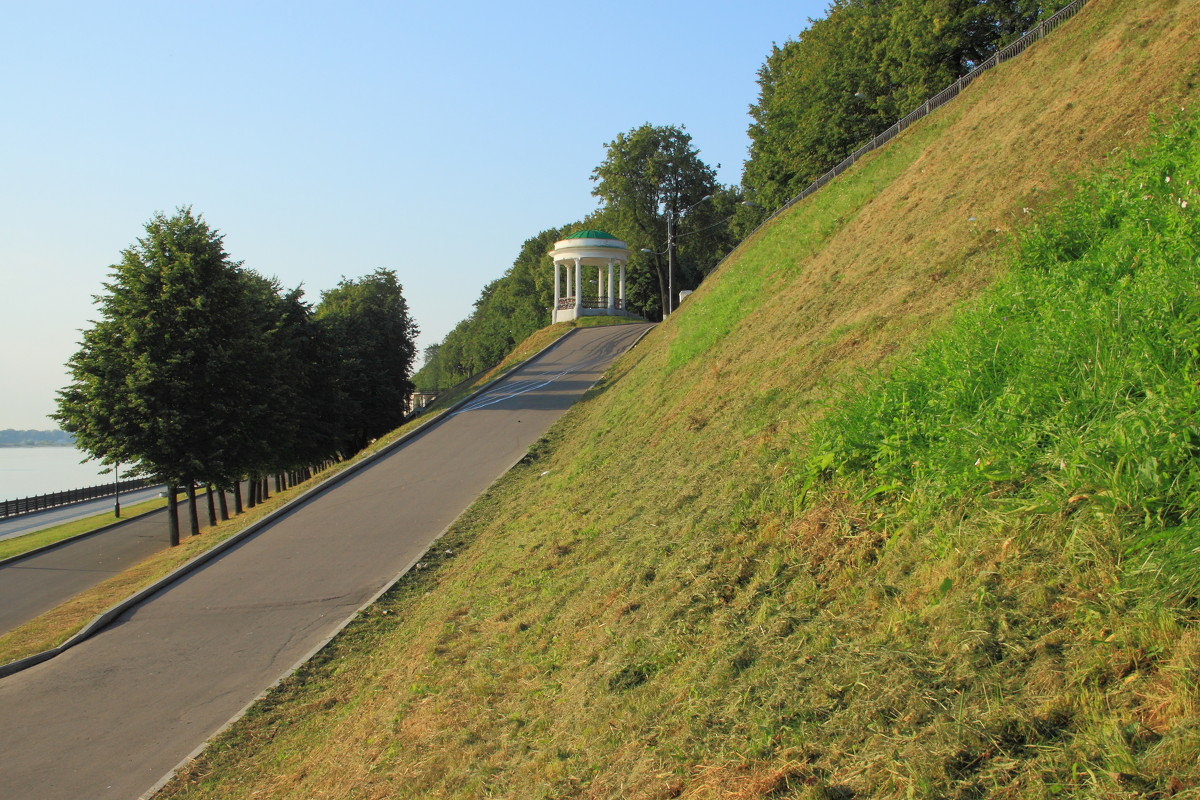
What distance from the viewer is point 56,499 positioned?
62.9 m

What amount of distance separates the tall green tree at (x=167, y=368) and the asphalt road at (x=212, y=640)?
8.72 meters

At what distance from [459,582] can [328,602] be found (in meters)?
2.40

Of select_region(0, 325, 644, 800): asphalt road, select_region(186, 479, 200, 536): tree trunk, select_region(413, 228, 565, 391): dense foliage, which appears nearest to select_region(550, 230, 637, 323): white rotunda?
select_region(413, 228, 565, 391): dense foliage

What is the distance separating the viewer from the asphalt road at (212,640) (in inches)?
324

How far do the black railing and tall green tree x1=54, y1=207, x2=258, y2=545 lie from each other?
2821cm

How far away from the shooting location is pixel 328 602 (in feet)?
38.9

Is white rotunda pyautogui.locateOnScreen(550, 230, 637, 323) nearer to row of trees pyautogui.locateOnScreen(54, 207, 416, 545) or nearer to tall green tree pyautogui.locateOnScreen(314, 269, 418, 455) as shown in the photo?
tall green tree pyautogui.locateOnScreen(314, 269, 418, 455)

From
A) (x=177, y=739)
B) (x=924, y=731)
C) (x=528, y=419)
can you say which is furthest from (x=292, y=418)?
(x=924, y=731)

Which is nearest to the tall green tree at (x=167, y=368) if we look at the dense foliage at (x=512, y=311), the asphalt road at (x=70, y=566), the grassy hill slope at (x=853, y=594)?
the asphalt road at (x=70, y=566)

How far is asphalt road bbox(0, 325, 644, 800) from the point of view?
823 centimetres

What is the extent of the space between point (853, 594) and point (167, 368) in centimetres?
2478

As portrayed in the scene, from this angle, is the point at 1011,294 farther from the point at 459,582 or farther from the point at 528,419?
the point at 528,419

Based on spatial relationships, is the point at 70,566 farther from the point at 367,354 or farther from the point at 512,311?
the point at 512,311

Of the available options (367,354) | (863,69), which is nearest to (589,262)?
(367,354)
